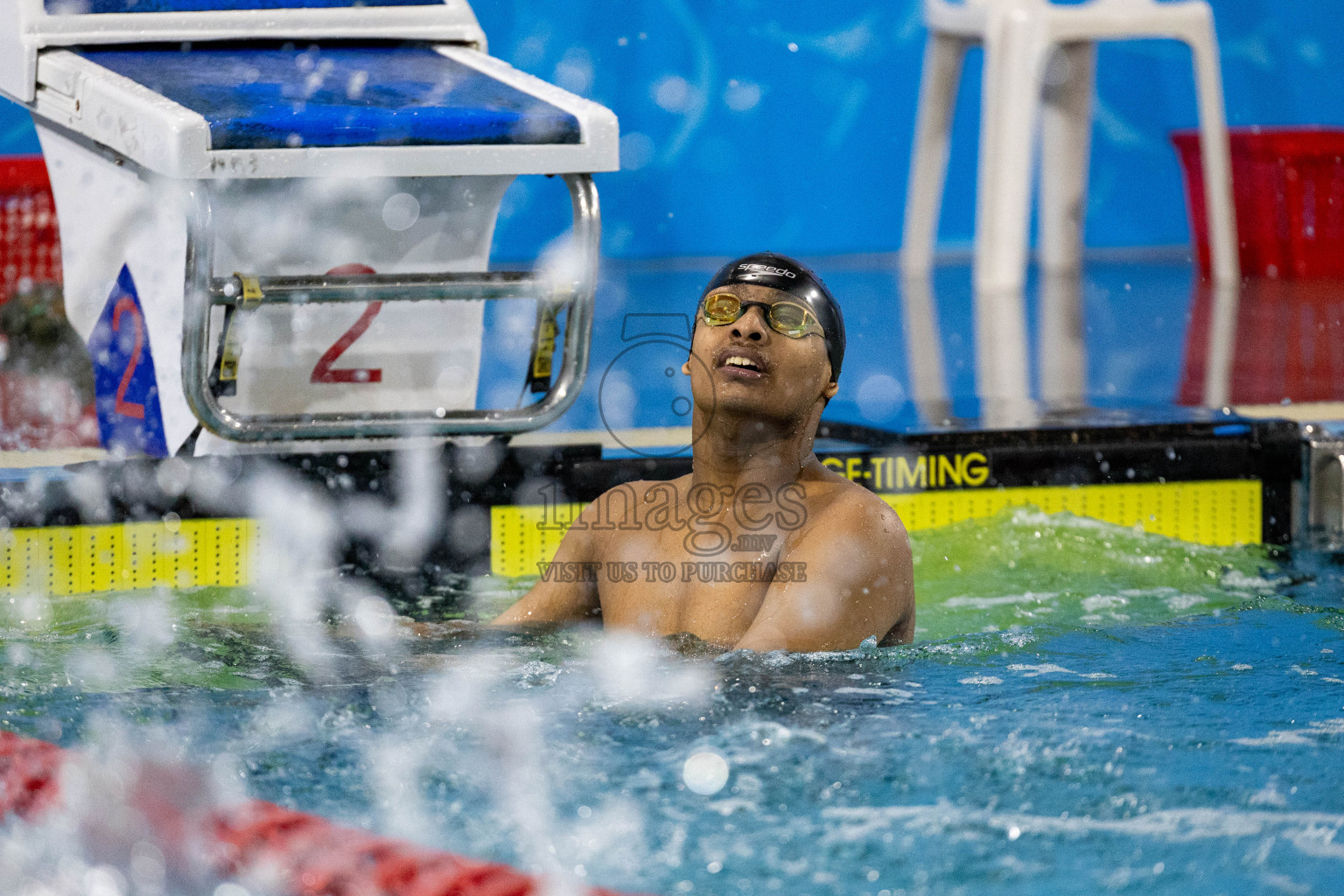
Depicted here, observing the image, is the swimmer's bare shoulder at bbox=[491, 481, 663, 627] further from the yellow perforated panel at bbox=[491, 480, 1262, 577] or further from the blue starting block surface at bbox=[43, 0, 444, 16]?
the blue starting block surface at bbox=[43, 0, 444, 16]

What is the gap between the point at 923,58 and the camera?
1001 centimetres

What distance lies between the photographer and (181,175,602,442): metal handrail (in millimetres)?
3170

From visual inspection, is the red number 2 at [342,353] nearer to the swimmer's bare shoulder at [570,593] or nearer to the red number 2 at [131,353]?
the red number 2 at [131,353]

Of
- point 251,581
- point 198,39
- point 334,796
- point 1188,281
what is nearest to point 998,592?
point 251,581

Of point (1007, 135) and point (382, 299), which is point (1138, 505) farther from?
point (1007, 135)

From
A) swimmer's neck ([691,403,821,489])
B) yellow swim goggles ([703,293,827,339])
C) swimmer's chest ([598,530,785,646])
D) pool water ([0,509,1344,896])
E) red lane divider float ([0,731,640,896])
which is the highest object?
yellow swim goggles ([703,293,827,339])

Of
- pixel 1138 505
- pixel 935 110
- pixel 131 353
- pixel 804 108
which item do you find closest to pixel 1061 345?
pixel 935 110

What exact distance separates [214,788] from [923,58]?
8705 millimetres

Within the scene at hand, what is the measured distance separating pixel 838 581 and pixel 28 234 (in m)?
4.40

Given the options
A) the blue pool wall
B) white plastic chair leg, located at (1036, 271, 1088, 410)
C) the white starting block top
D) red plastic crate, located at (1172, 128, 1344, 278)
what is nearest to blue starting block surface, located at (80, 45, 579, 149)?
the white starting block top

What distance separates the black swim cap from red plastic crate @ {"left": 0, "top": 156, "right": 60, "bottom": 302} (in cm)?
397

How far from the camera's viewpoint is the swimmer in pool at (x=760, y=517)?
2396 mm

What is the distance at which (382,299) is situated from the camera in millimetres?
3322

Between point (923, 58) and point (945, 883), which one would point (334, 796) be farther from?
point (923, 58)
